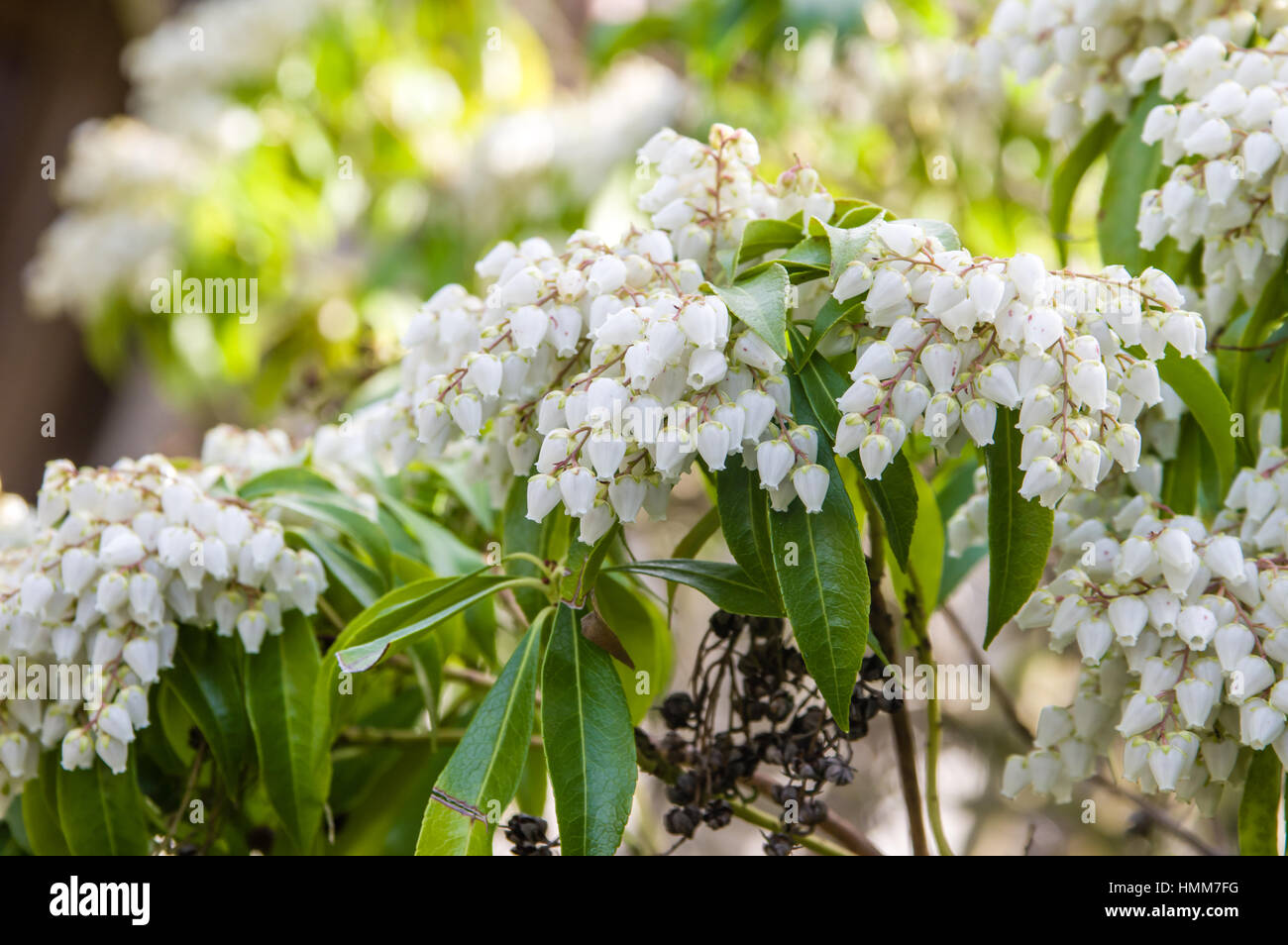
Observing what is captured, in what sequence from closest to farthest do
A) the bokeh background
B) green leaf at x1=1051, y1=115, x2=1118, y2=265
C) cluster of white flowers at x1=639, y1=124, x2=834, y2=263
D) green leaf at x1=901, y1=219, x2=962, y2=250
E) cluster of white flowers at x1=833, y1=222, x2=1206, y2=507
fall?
1. cluster of white flowers at x1=833, y1=222, x2=1206, y2=507
2. green leaf at x1=901, y1=219, x2=962, y2=250
3. cluster of white flowers at x1=639, y1=124, x2=834, y2=263
4. green leaf at x1=1051, y1=115, x2=1118, y2=265
5. the bokeh background

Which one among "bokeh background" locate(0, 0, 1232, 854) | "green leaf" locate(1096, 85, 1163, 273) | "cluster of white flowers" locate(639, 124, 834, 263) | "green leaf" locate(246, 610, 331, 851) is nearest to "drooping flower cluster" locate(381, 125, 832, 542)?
"cluster of white flowers" locate(639, 124, 834, 263)

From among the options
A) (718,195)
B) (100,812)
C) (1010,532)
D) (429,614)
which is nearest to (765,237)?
(718,195)

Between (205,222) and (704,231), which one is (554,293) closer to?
(704,231)

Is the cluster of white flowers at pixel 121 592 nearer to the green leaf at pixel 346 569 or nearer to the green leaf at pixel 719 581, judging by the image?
the green leaf at pixel 346 569

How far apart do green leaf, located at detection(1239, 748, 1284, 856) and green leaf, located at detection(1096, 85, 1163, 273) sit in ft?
1.62

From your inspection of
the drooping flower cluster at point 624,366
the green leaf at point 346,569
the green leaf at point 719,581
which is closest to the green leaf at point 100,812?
the green leaf at point 346,569

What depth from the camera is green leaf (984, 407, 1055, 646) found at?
0.90m

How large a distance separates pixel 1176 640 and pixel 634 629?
19.0 inches

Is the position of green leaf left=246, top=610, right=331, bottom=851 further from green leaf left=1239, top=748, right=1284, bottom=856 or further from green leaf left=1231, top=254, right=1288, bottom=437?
green leaf left=1231, top=254, right=1288, bottom=437

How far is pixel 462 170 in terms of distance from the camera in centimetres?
275

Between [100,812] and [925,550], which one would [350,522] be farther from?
[925,550]
